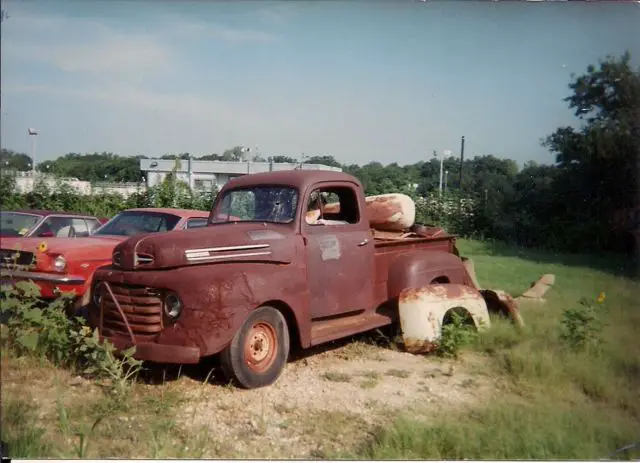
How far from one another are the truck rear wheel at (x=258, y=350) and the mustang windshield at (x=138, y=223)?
2792mm

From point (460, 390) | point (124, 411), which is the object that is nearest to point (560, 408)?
point (460, 390)

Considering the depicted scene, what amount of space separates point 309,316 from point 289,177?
1376 millimetres

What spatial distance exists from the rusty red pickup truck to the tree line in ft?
4.65

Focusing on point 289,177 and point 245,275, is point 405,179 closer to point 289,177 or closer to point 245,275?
point 289,177

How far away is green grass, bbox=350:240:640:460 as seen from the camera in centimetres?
364

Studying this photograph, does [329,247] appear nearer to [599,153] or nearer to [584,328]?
[584,328]

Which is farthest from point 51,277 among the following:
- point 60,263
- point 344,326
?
point 344,326

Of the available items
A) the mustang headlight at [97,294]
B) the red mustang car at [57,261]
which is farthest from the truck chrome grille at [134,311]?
the red mustang car at [57,261]

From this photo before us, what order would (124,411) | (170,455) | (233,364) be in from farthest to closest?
(233,364) < (124,411) < (170,455)

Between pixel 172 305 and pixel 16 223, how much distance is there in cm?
278

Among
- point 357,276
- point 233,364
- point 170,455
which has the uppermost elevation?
point 357,276

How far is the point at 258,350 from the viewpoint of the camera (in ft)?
15.4

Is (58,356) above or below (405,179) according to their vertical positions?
below

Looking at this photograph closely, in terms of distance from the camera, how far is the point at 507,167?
430 inches
